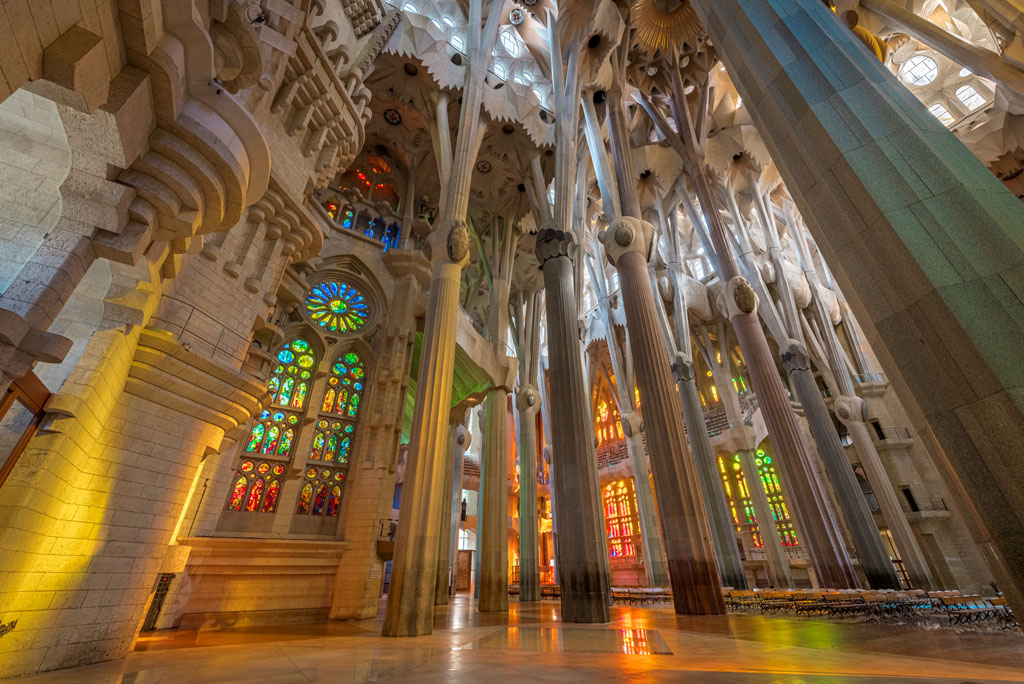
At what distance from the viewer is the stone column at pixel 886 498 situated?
13.6m

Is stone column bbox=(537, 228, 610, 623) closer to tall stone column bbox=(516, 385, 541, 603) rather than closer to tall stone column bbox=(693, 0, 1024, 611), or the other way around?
tall stone column bbox=(516, 385, 541, 603)

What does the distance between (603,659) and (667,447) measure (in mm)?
5757

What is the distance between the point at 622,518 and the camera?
24.8 meters

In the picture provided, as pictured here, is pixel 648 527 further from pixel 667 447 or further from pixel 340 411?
pixel 340 411

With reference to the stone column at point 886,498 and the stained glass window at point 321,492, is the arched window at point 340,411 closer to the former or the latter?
the stained glass window at point 321,492

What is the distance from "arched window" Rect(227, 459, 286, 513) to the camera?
398 inches

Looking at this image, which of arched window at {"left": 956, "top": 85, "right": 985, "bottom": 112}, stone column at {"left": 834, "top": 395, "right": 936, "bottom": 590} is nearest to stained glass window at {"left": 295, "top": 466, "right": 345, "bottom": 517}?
stone column at {"left": 834, "top": 395, "right": 936, "bottom": 590}

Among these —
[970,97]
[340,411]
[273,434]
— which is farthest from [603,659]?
[970,97]

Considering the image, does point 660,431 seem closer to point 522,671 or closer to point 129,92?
point 522,671

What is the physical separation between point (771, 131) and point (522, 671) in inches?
179

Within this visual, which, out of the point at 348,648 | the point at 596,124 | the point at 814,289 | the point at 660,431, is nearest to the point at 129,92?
the point at 348,648

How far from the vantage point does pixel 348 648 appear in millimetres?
4551

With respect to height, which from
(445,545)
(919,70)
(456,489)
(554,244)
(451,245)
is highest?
(919,70)

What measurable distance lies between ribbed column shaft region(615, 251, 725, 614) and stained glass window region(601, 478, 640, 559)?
17388 mm
